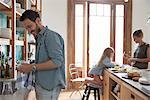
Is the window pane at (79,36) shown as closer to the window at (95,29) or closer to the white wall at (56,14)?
the window at (95,29)

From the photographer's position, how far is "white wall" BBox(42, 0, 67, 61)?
620cm

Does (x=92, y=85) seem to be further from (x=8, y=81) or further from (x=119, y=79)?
(x=8, y=81)

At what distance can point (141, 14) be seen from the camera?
6598mm

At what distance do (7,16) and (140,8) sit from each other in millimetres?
4756

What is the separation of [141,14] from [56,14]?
7.43 ft

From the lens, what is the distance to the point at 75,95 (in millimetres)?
5941

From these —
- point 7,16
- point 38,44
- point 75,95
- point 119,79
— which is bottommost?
point 75,95

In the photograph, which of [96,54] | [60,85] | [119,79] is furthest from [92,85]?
[60,85]

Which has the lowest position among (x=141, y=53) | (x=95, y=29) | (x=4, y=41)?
(x=141, y=53)

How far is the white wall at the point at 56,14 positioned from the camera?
244 inches

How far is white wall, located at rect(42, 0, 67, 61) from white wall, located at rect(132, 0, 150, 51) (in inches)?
73.2

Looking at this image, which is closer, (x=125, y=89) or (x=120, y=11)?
(x=125, y=89)

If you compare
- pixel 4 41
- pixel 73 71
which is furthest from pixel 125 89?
pixel 73 71

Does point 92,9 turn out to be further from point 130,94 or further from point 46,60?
point 46,60
